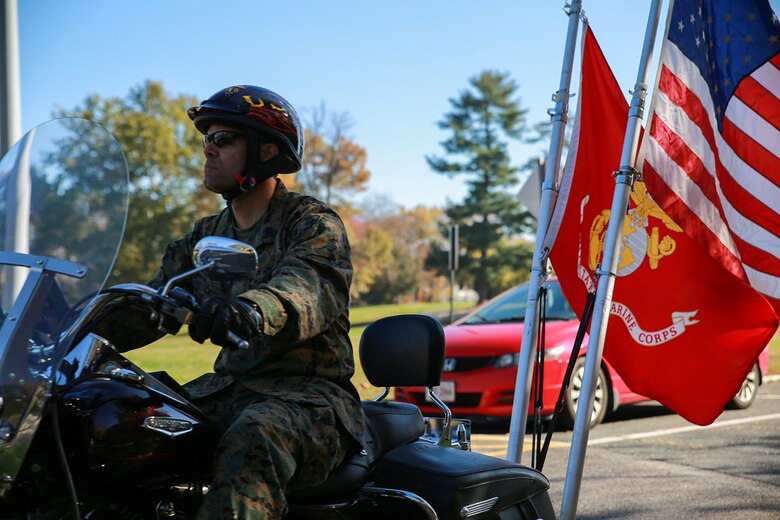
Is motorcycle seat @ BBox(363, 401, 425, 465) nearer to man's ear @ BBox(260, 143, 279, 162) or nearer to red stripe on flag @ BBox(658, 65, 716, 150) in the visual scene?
man's ear @ BBox(260, 143, 279, 162)

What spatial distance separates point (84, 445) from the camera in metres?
2.16

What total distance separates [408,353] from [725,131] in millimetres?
2343

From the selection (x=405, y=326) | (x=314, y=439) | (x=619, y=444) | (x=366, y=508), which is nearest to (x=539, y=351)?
(x=405, y=326)

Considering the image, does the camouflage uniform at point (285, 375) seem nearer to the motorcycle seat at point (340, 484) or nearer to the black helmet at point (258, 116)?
the motorcycle seat at point (340, 484)

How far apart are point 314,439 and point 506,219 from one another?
58311 mm

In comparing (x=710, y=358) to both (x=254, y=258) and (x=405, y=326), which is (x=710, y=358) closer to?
(x=405, y=326)

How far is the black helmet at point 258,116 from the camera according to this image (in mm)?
2977

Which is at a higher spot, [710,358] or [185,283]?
[185,283]

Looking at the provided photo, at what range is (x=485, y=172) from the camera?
2418 inches

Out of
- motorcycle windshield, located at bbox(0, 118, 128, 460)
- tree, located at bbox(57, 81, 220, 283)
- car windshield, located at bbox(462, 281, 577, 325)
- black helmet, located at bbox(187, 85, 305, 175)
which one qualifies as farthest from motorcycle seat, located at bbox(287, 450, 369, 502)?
tree, located at bbox(57, 81, 220, 283)

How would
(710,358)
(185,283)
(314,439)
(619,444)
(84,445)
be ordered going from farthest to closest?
1. (619,444)
2. (710,358)
3. (185,283)
4. (314,439)
5. (84,445)

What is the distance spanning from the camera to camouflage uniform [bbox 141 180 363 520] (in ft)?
7.73

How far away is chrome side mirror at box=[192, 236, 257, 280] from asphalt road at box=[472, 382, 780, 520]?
402 centimetres

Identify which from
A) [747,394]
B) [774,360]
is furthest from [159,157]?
[747,394]
